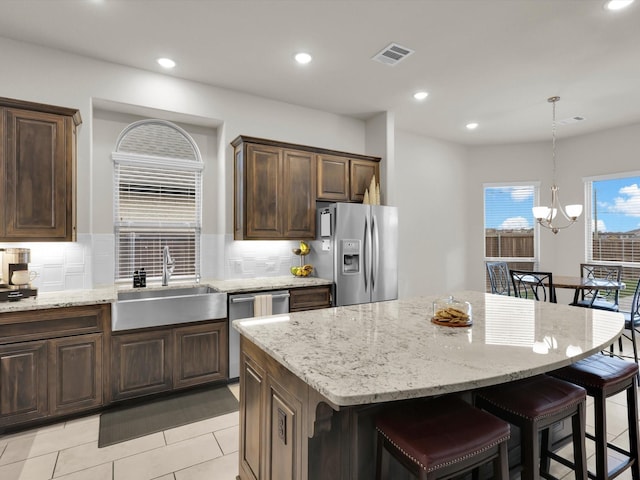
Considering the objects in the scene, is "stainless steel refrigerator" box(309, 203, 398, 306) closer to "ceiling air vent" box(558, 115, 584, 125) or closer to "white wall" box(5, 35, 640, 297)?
"white wall" box(5, 35, 640, 297)

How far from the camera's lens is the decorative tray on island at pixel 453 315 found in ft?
6.12

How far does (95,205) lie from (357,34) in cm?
298

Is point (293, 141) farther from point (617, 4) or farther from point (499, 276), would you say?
point (499, 276)

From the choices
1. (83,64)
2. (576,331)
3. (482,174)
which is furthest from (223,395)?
(482,174)

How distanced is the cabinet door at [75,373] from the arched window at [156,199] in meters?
1.07

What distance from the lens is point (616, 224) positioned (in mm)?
5410

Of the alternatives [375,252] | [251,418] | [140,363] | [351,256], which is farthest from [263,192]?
[251,418]

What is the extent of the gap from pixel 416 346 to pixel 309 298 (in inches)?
91.1

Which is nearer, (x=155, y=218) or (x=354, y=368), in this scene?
(x=354, y=368)

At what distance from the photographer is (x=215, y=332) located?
3.30m

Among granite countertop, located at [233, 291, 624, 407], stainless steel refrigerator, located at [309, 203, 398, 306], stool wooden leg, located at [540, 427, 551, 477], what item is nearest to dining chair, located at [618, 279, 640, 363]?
granite countertop, located at [233, 291, 624, 407]

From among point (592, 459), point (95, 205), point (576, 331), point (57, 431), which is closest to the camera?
point (576, 331)

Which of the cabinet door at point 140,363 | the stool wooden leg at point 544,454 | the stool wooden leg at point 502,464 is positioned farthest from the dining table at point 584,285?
the cabinet door at point 140,363

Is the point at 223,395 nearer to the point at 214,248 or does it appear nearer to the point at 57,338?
the point at 57,338
